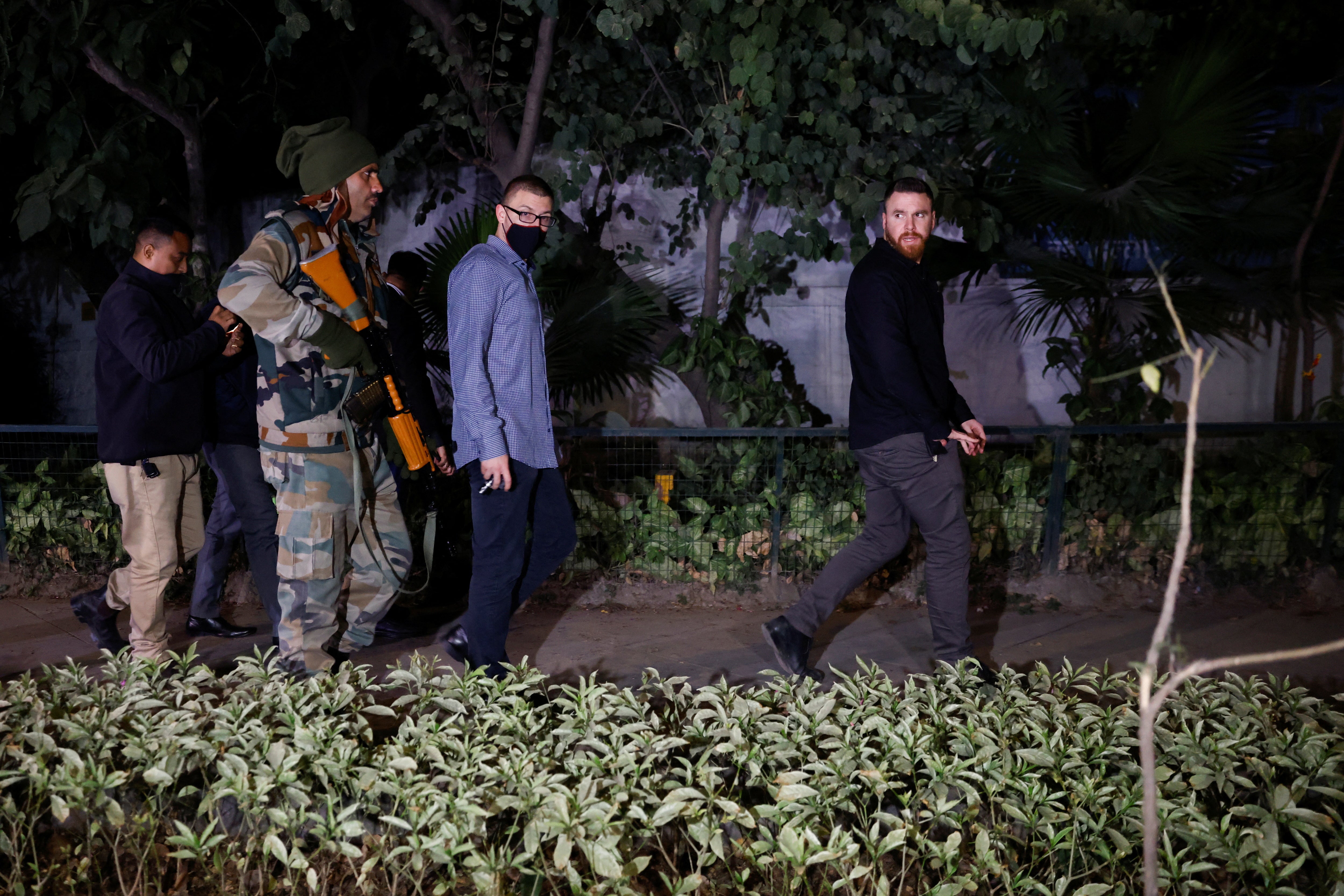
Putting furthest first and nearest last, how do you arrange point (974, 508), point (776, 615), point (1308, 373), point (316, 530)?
point (1308, 373) < point (974, 508) < point (776, 615) < point (316, 530)

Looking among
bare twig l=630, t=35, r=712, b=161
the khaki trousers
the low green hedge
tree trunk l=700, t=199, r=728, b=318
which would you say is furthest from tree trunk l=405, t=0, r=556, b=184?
the low green hedge

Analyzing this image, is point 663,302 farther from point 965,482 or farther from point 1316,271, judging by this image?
point 1316,271

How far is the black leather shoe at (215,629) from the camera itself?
16.1 ft

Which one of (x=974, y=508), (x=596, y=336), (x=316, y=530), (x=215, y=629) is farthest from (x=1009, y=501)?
(x=215, y=629)

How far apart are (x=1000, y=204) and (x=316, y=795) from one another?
519cm

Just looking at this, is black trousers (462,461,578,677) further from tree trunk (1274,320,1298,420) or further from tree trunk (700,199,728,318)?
tree trunk (1274,320,1298,420)

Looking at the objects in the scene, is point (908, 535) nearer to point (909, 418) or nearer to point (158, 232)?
point (909, 418)

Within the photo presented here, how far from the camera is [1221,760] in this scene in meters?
2.88

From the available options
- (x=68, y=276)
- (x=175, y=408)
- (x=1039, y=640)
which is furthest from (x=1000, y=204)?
(x=68, y=276)

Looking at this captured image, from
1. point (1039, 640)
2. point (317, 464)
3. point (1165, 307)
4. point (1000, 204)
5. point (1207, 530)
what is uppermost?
point (1000, 204)

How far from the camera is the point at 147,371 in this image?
12.7 ft

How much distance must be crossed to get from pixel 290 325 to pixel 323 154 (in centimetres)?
66

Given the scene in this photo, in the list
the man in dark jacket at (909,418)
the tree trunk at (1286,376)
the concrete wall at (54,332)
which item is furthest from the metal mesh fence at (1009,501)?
the concrete wall at (54,332)

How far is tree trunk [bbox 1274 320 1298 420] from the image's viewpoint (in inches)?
282
